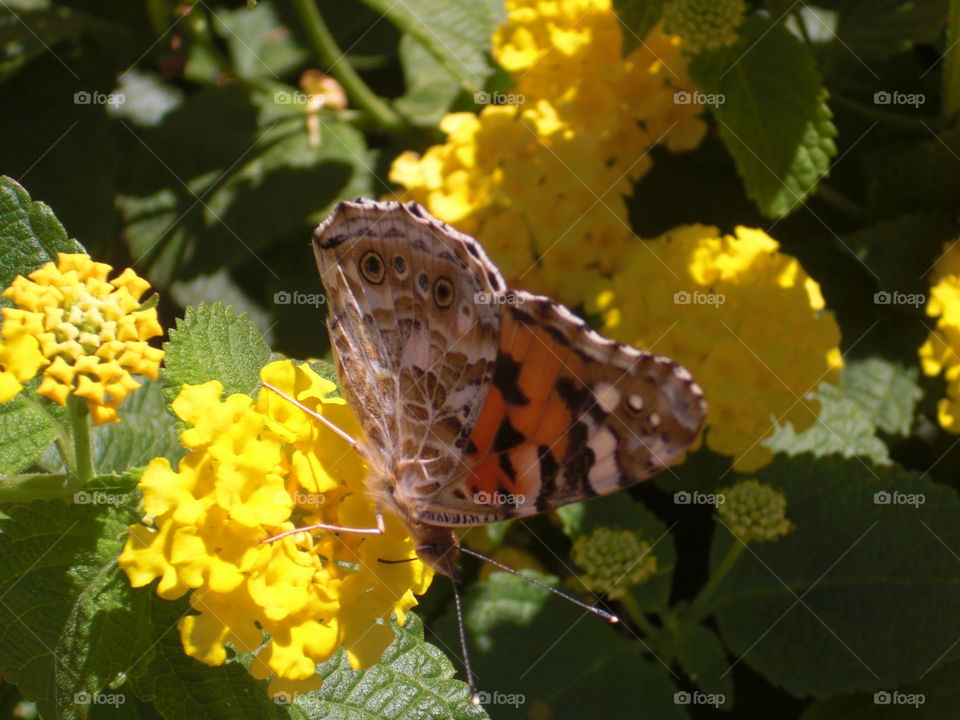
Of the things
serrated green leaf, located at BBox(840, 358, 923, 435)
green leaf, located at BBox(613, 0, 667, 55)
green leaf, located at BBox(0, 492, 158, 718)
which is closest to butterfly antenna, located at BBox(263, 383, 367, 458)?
green leaf, located at BBox(0, 492, 158, 718)

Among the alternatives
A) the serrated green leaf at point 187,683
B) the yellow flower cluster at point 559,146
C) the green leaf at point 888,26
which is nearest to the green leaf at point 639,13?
the yellow flower cluster at point 559,146

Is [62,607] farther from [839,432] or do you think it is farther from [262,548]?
[839,432]

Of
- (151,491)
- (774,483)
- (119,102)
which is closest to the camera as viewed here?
(151,491)

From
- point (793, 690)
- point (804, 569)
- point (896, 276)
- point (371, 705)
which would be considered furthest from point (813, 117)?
point (371, 705)

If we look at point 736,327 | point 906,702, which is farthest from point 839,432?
point 906,702

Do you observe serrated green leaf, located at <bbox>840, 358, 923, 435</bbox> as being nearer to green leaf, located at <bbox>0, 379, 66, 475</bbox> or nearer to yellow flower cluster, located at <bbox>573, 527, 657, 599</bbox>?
yellow flower cluster, located at <bbox>573, 527, 657, 599</bbox>

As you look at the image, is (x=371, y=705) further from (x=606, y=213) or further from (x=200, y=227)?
(x=200, y=227)
